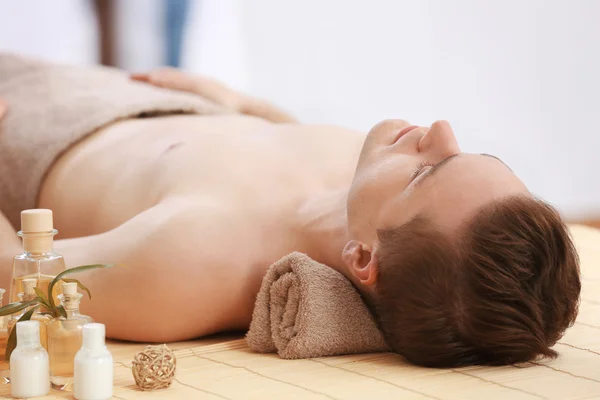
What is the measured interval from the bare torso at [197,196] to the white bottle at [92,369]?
0.32 meters

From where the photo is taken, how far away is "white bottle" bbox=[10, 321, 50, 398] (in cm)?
113

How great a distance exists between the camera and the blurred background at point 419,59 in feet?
12.3

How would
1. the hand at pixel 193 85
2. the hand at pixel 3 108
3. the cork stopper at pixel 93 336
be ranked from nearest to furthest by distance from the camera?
the cork stopper at pixel 93 336
the hand at pixel 3 108
the hand at pixel 193 85

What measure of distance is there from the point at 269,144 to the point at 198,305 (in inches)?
18.3

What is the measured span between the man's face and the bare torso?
0.19 meters


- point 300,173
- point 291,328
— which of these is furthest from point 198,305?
point 300,173

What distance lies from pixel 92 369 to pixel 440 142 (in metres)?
0.65

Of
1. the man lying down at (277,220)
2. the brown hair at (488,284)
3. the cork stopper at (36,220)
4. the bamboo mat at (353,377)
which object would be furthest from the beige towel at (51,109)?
the brown hair at (488,284)

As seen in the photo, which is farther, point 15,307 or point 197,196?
point 197,196

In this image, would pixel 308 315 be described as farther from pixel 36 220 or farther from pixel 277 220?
pixel 36 220

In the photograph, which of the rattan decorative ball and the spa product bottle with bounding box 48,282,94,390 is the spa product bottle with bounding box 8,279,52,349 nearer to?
the spa product bottle with bounding box 48,282,94,390

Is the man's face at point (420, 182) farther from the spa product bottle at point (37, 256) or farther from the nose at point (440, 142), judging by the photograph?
the spa product bottle at point (37, 256)

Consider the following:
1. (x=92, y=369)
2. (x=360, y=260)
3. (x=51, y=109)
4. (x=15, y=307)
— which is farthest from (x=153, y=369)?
(x=51, y=109)

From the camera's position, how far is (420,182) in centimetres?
134
